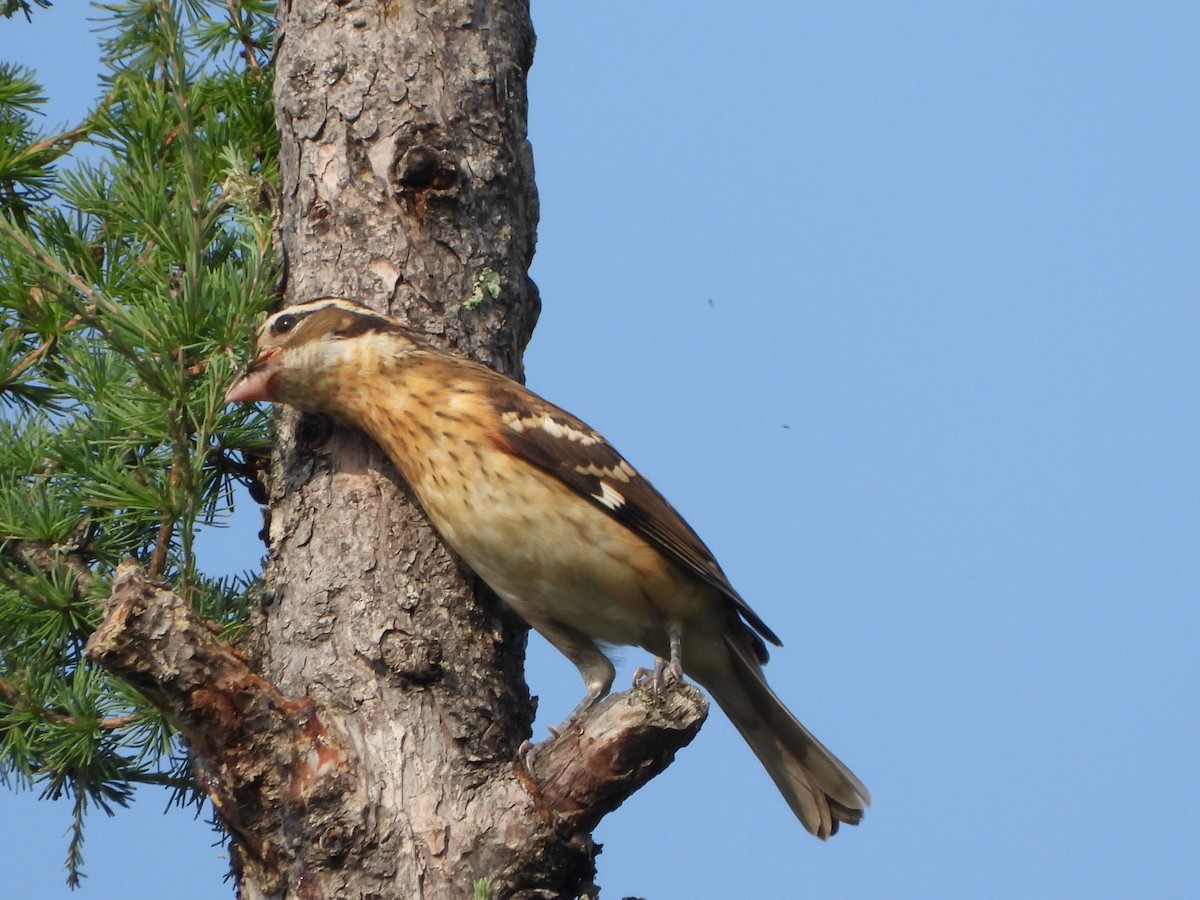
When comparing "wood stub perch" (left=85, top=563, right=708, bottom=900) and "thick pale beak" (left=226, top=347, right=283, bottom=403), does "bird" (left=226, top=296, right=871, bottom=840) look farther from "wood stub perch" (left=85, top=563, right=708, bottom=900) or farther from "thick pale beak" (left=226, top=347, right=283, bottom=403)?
"wood stub perch" (left=85, top=563, right=708, bottom=900)

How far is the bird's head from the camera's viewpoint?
4.86 m

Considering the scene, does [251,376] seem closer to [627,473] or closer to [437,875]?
[627,473]

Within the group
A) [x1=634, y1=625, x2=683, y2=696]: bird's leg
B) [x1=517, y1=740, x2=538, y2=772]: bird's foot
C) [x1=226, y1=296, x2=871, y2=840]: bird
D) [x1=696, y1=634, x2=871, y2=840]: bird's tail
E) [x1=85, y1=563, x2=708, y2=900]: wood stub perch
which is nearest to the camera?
[x1=85, y1=563, x2=708, y2=900]: wood stub perch

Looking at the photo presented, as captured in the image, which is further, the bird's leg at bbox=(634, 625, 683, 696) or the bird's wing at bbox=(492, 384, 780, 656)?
the bird's wing at bbox=(492, 384, 780, 656)

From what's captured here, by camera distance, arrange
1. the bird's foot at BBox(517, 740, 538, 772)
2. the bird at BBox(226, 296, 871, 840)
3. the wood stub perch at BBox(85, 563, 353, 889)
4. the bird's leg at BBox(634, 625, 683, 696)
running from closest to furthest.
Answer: the wood stub perch at BBox(85, 563, 353, 889)
the bird's leg at BBox(634, 625, 683, 696)
the bird's foot at BBox(517, 740, 538, 772)
the bird at BBox(226, 296, 871, 840)

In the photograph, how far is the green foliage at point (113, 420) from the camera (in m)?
4.39

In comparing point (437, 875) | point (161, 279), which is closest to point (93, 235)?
point (161, 279)

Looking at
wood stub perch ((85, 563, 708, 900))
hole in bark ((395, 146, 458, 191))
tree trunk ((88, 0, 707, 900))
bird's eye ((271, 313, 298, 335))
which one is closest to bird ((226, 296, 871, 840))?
bird's eye ((271, 313, 298, 335))

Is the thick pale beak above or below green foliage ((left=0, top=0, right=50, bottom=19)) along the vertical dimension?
below

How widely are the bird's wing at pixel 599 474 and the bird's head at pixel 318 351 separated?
0.42 meters

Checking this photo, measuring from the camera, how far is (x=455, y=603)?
479 cm

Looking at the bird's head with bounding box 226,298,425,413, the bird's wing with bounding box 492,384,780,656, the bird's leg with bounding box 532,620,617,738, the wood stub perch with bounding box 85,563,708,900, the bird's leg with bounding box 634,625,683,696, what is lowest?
the wood stub perch with bounding box 85,563,708,900

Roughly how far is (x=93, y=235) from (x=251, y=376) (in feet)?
3.00

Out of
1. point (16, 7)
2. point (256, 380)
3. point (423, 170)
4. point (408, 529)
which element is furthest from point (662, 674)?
point (16, 7)
